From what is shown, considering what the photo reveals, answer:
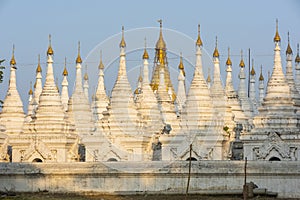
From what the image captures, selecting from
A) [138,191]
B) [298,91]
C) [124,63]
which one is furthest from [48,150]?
[298,91]

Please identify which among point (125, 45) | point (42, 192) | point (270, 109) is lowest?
point (42, 192)

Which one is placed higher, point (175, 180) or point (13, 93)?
point (13, 93)

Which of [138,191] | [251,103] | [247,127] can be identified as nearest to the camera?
[138,191]

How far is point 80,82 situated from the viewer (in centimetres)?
5800

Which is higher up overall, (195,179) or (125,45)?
(125,45)

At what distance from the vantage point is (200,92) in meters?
52.8

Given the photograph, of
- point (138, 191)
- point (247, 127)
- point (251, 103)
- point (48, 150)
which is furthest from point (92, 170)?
point (251, 103)

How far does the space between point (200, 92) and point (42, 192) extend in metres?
12.7

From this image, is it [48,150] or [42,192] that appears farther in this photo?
[48,150]

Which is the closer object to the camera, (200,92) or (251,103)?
(200,92)

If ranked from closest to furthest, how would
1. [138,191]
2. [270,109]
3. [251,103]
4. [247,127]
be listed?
[138,191], [270,109], [247,127], [251,103]

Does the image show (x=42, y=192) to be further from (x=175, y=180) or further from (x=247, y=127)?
(x=247, y=127)

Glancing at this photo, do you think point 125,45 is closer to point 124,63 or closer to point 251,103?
point 124,63

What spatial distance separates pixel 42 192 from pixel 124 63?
470 inches
